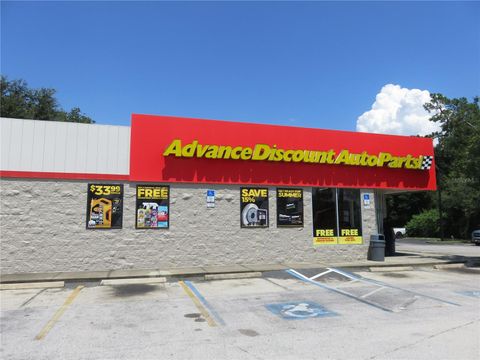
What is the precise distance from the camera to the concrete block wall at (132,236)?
14.0 m

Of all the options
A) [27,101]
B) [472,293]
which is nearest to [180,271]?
[472,293]

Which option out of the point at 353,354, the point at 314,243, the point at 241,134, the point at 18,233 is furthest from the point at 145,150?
the point at 353,354

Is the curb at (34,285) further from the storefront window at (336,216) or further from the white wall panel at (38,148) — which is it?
the storefront window at (336,216)

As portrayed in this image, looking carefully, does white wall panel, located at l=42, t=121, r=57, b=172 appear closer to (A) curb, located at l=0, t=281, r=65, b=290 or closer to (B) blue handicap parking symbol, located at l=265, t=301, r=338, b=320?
(A) curb, located at l=0, t=281, r=65, b=290

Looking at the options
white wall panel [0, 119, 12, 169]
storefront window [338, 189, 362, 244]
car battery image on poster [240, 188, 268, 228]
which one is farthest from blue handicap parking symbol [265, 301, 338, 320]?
white wall panel [0, 119, 12, 169]

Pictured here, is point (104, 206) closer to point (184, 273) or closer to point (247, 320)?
point (184, 273)

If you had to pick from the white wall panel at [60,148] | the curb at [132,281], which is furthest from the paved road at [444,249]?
the white wall panel at [60,148]

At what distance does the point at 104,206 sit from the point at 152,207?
166 centimetres

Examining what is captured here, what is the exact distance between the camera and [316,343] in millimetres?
6363

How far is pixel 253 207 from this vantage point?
53.4 ft

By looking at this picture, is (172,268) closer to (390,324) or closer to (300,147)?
(300,147)

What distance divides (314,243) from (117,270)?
7.68m

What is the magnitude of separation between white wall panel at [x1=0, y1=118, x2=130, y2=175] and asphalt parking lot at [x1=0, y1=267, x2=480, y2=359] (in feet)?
15.0

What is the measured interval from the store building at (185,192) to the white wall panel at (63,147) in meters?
0.03
